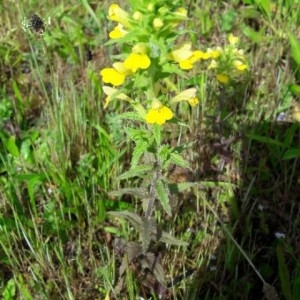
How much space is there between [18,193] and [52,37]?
1.26 meters

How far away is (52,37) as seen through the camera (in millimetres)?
2797

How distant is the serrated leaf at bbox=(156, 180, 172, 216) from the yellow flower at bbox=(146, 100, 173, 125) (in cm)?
25

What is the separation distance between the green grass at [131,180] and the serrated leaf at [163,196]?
0.39 feet

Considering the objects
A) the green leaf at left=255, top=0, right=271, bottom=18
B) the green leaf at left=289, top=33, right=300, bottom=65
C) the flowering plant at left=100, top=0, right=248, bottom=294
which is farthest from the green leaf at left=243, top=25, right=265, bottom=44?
the flowering plant at left=100, top=0, right=248, bottom=294

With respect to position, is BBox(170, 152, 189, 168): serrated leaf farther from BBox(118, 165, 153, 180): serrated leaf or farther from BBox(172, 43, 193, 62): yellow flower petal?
BBox(172, 43, 193, 62): yellow flower petal

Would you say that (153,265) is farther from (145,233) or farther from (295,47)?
(295,47)

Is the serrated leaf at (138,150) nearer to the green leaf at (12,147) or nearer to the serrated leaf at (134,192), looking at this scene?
the serrated leaf at (134,192)

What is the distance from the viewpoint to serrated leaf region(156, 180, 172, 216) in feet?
4.96

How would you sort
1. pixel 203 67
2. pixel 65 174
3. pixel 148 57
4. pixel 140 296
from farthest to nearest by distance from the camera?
1. pixel 203 67
2. pixel 65 174
3. pixel 140 296
4. pixel 148 57

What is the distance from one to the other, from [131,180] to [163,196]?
2.03ft

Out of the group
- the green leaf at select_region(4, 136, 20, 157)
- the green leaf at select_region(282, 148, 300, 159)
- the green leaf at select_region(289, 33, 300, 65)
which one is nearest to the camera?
the green leaf at select_region(282, 148, 300, 159)

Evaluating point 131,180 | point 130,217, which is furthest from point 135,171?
point 131,180

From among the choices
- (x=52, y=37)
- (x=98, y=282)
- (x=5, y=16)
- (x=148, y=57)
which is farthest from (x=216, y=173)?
(x=5, y=16)

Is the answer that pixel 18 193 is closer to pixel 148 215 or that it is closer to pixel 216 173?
pixel 148 215
